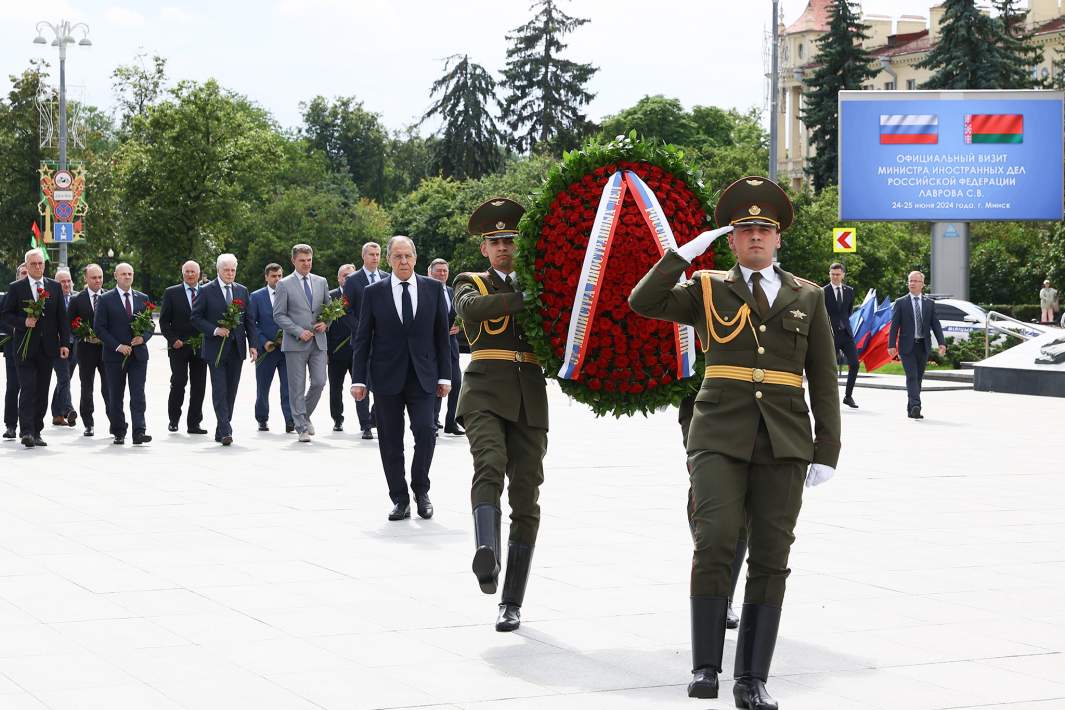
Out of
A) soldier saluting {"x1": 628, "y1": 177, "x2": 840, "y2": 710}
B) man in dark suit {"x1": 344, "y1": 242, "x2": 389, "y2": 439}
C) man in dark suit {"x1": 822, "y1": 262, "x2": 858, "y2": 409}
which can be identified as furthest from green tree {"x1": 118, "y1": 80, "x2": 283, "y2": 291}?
soldier saluting {"x1": 628, "y1": 177, "x2": 840, "y2": 710}

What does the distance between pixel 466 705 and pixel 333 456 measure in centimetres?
942

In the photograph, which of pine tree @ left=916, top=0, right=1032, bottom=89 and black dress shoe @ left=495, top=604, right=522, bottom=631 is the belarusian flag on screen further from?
pine tree @ left=916, top=0, right=1032, bottom=89

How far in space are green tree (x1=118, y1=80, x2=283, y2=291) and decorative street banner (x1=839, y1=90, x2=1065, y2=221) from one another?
2856 centimetres

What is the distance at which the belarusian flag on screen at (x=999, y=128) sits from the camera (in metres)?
37.8

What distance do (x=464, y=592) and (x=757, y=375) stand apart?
2.62m

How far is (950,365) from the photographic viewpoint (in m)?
31.8

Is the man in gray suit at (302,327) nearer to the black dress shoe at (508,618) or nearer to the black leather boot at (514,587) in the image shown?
the black leather boot at (514,587)

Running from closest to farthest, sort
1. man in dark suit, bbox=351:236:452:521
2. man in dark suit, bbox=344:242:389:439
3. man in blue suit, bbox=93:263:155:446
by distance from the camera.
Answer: man in dark suit, bbox=351:236:452:521, man in dark suit, bbox=344:242:389:439, man in blue suit, bbox=93:263:155:446

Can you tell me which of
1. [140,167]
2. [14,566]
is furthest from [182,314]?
[140,167]

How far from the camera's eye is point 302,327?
17.2 meters

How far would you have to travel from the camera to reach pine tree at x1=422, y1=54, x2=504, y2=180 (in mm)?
78188

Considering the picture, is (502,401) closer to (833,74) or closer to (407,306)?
(407,306)

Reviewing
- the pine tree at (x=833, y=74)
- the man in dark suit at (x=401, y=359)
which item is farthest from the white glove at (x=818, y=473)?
the pine tree at (x=833, y=74)

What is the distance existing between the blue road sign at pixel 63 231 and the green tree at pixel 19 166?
82.4 feet
